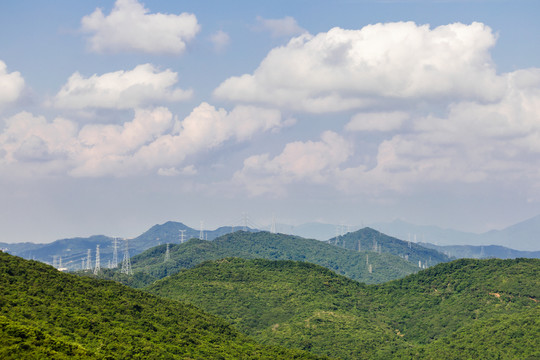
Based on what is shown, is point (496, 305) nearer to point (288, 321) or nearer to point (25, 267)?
point (288, 321)

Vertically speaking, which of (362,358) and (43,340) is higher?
(43,340)

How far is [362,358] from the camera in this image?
162125mm

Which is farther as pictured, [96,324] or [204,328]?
[204,328]

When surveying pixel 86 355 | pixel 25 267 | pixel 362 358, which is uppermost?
pixel 25 267

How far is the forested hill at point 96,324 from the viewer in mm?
80062

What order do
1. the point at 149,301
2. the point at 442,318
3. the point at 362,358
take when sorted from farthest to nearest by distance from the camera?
the point at 442,318 < the point at 362,358 < the point at 149,301

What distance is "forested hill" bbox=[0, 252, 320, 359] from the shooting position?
8006 centimetres

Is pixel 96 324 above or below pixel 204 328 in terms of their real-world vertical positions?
above

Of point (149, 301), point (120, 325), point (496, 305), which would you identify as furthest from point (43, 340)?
point (496, 305)

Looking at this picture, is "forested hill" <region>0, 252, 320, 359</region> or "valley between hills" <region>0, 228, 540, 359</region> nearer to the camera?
"forested hill" <region>0, 252, 320, 359</region>

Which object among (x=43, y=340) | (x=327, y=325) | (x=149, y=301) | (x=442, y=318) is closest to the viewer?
(x=43, y=340)

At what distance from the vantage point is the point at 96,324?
10850cm

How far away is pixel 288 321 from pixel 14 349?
125251 mm

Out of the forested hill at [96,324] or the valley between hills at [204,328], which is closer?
the forested hill at [96,324]
